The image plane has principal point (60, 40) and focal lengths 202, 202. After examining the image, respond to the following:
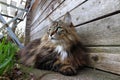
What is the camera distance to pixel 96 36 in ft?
6.59

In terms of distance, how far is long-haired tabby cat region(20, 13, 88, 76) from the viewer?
6.52 feet

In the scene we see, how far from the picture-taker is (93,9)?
2.08m

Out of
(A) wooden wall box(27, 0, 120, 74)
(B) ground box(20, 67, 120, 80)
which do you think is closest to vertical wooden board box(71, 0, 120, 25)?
(A) wooden wall box(27, 0, 120, 74)

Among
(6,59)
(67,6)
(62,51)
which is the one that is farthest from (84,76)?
(67,6)

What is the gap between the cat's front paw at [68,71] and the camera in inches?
72.9

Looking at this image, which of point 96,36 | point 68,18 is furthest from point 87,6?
point 96,36

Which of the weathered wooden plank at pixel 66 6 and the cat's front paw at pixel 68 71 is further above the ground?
the weathered wooden plank at pixel 66 6

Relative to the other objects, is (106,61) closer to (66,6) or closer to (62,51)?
(62,51)

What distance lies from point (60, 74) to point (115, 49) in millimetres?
565

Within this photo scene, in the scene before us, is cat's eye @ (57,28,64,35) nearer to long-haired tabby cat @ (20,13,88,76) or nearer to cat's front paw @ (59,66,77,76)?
long-haired tabby cat @ (20,13,88,76)

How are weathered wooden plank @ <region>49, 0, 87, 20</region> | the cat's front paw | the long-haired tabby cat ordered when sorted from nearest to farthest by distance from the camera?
the cat's front paw → the long-haired tabby cat → weathered wooden plank @ <region>49, 0, 87, 20</region>

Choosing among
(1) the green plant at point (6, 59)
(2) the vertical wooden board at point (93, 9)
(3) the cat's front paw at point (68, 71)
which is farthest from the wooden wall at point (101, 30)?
(1) the green plant at point (6, 59)

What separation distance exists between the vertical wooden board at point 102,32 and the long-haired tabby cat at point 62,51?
153mm

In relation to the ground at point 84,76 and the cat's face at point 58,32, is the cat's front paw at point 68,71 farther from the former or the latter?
the cat's face at point 58,32
